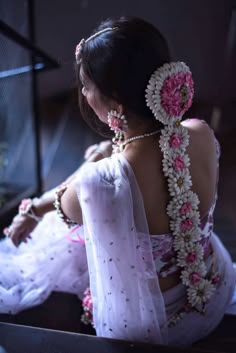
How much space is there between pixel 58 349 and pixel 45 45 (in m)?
2.80

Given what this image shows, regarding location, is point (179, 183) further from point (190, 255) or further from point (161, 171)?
point (190, 255)

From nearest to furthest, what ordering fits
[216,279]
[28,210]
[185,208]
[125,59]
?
[125,59], [185,208], [216,279], [28,210]

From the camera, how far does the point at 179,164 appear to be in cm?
Answer: 78

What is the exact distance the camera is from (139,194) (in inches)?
29.0

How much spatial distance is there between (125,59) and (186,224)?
385 millimetres

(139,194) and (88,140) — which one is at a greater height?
(139,194)

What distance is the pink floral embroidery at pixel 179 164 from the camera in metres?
0.78

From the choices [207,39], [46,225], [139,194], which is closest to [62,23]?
[207,39]

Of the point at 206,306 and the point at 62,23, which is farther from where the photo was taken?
the point at 62,23

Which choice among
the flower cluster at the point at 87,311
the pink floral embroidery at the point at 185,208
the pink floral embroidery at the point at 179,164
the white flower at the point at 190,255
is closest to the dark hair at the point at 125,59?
the pink floral embroidery at the point at 179,164

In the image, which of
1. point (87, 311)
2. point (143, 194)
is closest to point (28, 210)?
point (87, 311)

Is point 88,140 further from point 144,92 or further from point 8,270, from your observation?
point 144,92

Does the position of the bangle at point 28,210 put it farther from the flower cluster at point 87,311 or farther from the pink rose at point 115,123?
the pink rose at point 115,123

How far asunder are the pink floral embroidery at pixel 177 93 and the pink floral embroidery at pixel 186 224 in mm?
240
